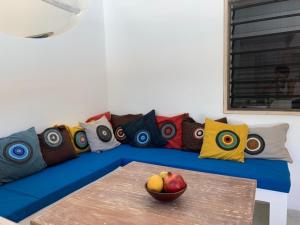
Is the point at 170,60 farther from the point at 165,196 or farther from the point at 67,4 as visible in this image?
the point at 67,4

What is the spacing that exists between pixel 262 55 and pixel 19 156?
2.48 meters

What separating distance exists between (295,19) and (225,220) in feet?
7.07

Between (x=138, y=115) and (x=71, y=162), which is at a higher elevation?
(x=138, y=115)

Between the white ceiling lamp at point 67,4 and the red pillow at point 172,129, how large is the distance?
7.79 feet

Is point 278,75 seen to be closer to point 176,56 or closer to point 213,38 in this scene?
point 213,38

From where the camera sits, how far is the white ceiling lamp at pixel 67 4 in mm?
715

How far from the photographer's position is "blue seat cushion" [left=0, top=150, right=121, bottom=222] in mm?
1883

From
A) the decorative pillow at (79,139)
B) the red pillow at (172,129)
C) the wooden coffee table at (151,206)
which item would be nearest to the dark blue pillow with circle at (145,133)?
the red pillow at (172,129)

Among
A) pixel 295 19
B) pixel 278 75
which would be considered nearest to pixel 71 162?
pixel 278 75

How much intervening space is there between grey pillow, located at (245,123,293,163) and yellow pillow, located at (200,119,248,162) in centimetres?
8

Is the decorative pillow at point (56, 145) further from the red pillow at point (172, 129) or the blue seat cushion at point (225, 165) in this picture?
the red pillow at point (172, 129)

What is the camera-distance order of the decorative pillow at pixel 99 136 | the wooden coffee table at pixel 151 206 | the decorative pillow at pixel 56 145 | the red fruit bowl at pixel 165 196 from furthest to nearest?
1. the decorative pillow at pixel 99 136
2. the decorative pillow at pixel 56 145
3. the red fruit bowl at pixel 165 196
4. the wooden coffee table at pixel 151 206

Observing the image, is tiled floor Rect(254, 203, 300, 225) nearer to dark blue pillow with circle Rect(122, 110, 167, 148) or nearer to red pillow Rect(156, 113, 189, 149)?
red pillow Rect(156, 113, 189, 149)

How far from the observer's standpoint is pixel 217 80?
294 centimetres
